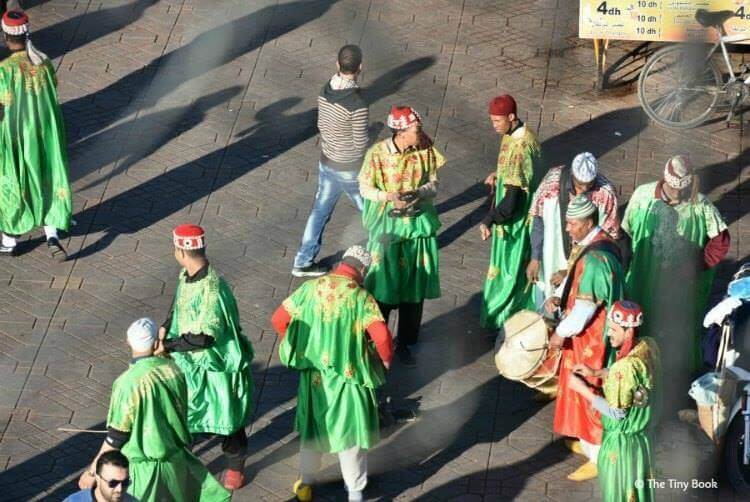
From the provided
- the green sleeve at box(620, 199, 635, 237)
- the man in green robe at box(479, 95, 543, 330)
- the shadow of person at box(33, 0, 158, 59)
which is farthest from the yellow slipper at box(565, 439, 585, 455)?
the shadow of person at box(33, 0, 158, 59)

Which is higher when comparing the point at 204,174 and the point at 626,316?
the point at 626,316

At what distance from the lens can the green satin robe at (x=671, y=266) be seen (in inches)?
491

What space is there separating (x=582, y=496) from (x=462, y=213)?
12.5 ft

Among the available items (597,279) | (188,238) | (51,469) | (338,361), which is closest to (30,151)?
(51,469)

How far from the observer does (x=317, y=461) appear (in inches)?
452

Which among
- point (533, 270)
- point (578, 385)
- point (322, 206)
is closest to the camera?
point (578, 385)

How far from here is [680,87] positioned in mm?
15844

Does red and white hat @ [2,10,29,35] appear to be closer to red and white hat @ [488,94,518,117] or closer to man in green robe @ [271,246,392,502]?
red and white hat @ [488,94,518,117]

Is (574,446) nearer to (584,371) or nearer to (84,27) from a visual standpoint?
(584,371)

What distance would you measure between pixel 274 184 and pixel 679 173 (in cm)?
420

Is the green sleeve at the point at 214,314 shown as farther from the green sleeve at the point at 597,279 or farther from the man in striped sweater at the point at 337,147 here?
the man in striped sweater at the point at 337,147

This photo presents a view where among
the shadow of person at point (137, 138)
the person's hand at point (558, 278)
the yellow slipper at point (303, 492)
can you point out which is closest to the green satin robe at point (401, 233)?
the person's hand at point (558, 278)

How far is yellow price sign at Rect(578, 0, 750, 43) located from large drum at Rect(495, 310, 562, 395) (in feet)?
16.1

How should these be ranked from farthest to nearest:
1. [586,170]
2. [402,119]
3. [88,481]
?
[402,119], [586,170], [88,481]
